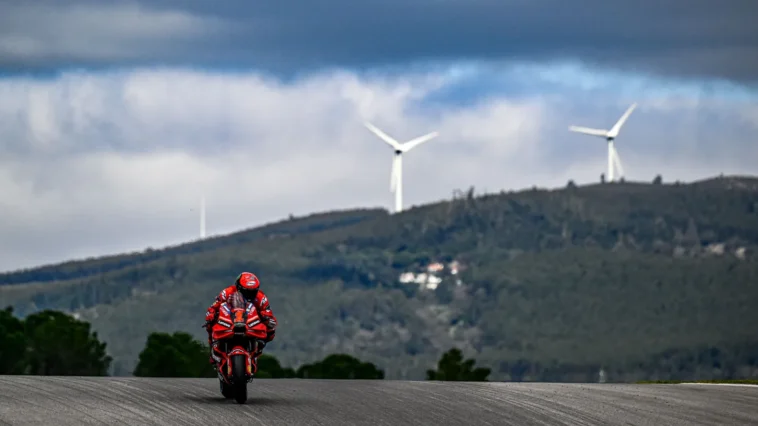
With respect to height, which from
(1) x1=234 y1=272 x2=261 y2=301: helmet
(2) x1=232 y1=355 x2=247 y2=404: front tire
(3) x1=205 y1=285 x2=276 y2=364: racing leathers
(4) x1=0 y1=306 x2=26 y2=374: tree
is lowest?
(2) x1=232 y1=355 x2=247 y2=404: front tire

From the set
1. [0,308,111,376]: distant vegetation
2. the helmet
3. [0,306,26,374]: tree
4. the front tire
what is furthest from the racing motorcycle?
[0,308,111,376]: distant vegetation

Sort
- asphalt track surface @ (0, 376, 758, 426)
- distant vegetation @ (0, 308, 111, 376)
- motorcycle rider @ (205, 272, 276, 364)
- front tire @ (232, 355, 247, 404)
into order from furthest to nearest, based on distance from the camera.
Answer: distant vegetation @ (0, 308, 111, 376)
motorcycle rider @ (205, 272, 276, 364)
front tire @ (232, 355, 247, 404)
asphalt track surface @ (0, 376, 758, 426)

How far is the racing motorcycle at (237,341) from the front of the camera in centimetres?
3294

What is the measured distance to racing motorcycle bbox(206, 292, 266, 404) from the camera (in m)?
32.9

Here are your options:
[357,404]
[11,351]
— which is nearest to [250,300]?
[357,404]

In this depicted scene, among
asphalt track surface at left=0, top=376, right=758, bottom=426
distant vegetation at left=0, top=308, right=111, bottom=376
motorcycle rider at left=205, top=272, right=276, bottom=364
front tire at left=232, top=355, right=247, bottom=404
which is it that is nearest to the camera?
asphalt track surface at left=0, top=376, right=758, bottom=426

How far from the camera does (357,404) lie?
34.1 m

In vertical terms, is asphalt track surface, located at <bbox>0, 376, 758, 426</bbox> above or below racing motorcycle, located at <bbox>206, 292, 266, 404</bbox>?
below

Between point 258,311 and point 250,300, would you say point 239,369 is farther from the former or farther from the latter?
point 250,300

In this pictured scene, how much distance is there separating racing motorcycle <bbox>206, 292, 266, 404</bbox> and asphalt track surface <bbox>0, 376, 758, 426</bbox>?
1.73 feet

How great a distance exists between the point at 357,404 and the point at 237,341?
2775 mm

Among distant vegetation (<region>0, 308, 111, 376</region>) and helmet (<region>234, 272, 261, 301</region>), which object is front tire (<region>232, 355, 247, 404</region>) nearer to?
helmet (<region>234, 272, 261, 301</region>)

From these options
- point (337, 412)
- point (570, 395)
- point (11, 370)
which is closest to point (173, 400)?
point (337, 412)

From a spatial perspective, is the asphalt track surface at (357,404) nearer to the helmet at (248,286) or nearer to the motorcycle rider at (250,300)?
the motorcycle rider at (250,300)
